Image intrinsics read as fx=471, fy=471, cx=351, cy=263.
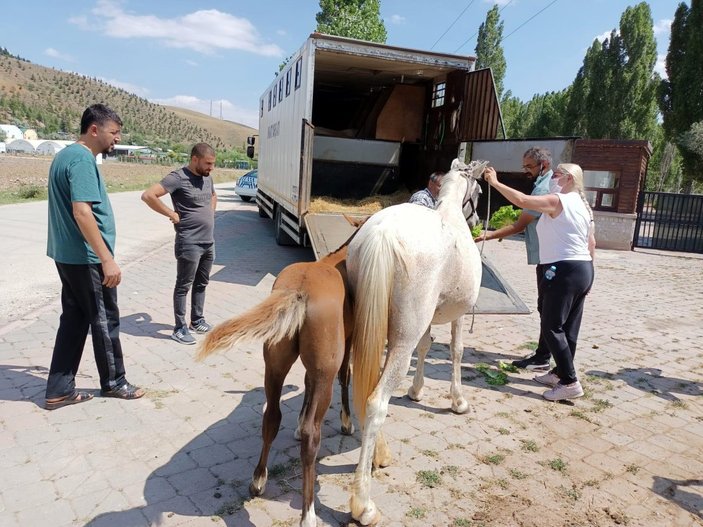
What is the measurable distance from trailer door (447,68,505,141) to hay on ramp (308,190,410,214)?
1.68m

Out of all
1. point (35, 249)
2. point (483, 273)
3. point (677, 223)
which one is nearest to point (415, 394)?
point (483, 273)

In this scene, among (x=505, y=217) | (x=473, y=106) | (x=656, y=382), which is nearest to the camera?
(x=656, y=382)

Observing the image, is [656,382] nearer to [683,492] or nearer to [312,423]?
[683,492]

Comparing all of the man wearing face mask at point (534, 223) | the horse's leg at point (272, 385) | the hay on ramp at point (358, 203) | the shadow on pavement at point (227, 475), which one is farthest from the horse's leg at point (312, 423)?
the hay on ramp at point (358, 203)

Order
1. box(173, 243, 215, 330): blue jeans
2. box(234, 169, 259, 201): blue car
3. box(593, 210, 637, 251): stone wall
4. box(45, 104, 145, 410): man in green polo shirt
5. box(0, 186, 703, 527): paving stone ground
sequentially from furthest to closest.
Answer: box(234, 169, 259, 201): blue car → box(593, 210, 637, 251): stone wall → box(173, 243, 215, 330): blue jeans → box(45, 104, 145, 410): man in green polo shirt → box(0, 186, 703, 527): paving stone ground

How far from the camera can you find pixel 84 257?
3268 millimetres

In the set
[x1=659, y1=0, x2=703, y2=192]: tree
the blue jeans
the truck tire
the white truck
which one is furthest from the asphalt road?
[x1=659, y1=0, x2=703, y2=192]: tree

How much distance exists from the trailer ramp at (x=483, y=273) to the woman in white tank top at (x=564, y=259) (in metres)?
1.32

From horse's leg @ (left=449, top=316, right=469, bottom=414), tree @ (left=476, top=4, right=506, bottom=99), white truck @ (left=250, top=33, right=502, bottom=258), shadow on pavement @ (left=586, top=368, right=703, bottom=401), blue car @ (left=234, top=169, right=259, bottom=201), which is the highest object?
tree @ (left=476, top=4, right=506, bottom=99)

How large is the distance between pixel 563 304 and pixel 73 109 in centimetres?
13707

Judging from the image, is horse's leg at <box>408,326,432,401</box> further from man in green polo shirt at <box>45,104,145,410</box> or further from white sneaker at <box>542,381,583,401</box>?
man in green polo shirt at <box>45,104,145,410</box>

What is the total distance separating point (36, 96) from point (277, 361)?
147 metres

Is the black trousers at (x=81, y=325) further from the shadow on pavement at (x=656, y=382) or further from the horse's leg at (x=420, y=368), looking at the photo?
the shadow on pavement at (x=656, y=382)

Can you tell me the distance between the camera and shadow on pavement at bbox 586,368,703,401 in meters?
4.43
